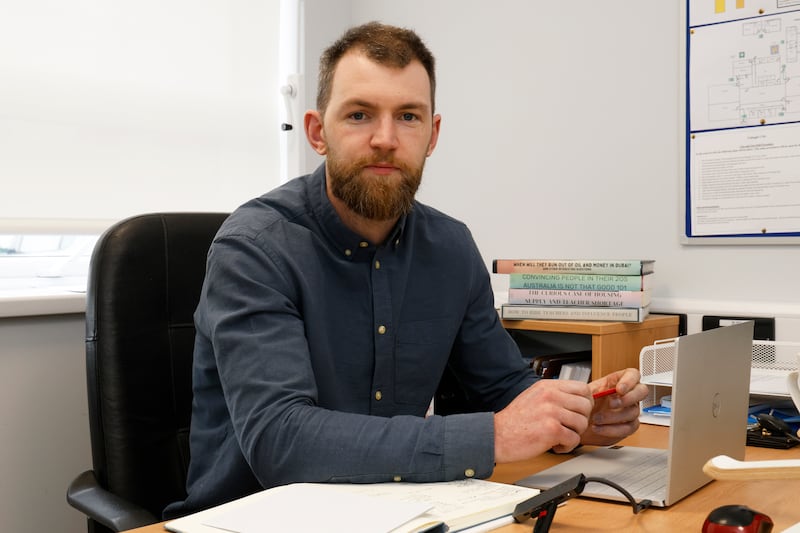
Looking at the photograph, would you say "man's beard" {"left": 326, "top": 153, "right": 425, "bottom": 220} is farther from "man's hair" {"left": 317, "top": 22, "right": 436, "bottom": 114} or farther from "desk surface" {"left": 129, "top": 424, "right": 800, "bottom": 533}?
"desk surface" {"left": 129, "top": 424, "right": 800, "bottom": 533}

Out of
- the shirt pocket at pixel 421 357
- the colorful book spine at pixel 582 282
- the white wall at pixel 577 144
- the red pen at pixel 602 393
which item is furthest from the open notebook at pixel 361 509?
the white wall at pixel 577 144

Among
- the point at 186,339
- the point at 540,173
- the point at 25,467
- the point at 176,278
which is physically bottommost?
the point at 25,467

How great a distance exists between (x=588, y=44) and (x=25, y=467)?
1.65 m

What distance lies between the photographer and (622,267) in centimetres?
178

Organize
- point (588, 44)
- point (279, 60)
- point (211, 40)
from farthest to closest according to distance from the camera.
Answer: point (279, 60) < point (211, 40) < point (588, 44)

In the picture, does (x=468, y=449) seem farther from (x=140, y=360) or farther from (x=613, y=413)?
(x=140, y=360)

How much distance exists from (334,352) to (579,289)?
709mm

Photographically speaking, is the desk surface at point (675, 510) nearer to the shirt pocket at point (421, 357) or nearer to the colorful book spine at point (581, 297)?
the shirt pocket at point (421, 357)

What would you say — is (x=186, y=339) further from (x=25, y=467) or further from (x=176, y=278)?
(x=25, y=467)

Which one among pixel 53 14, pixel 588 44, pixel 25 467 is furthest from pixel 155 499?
pixel 588 44

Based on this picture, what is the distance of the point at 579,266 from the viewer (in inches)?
71.9

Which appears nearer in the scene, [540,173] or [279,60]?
[540,173]

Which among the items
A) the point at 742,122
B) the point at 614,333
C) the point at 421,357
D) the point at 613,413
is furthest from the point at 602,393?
the point at 742,122

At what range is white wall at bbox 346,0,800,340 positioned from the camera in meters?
1.93
